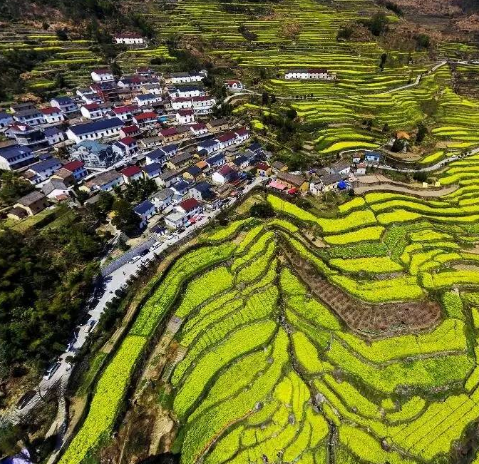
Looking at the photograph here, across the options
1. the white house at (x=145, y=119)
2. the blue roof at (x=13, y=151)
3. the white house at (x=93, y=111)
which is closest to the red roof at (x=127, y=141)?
the white house at (x=145, y=119)

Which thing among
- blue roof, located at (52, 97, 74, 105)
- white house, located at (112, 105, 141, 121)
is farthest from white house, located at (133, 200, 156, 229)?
blue roof, located at (52, 97, 74, 105)

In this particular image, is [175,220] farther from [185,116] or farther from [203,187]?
[185,116]

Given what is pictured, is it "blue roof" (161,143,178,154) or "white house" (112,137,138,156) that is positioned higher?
"white house" (112,137,138,156)

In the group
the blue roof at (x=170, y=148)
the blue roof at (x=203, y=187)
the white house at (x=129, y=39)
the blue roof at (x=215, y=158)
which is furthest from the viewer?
the white house at (x=129, y=39)

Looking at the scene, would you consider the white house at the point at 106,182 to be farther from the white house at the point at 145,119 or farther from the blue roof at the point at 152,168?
the white house at the point at 145,119

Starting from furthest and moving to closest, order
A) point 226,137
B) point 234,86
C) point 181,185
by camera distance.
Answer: point 234,86, point 226,137, point 181,185

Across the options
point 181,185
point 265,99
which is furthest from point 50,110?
point 265,99

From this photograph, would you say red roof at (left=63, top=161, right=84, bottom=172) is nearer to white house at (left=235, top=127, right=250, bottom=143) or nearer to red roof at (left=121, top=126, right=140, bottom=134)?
red roof at (left=121, top=126, right=140, bottom=134)
